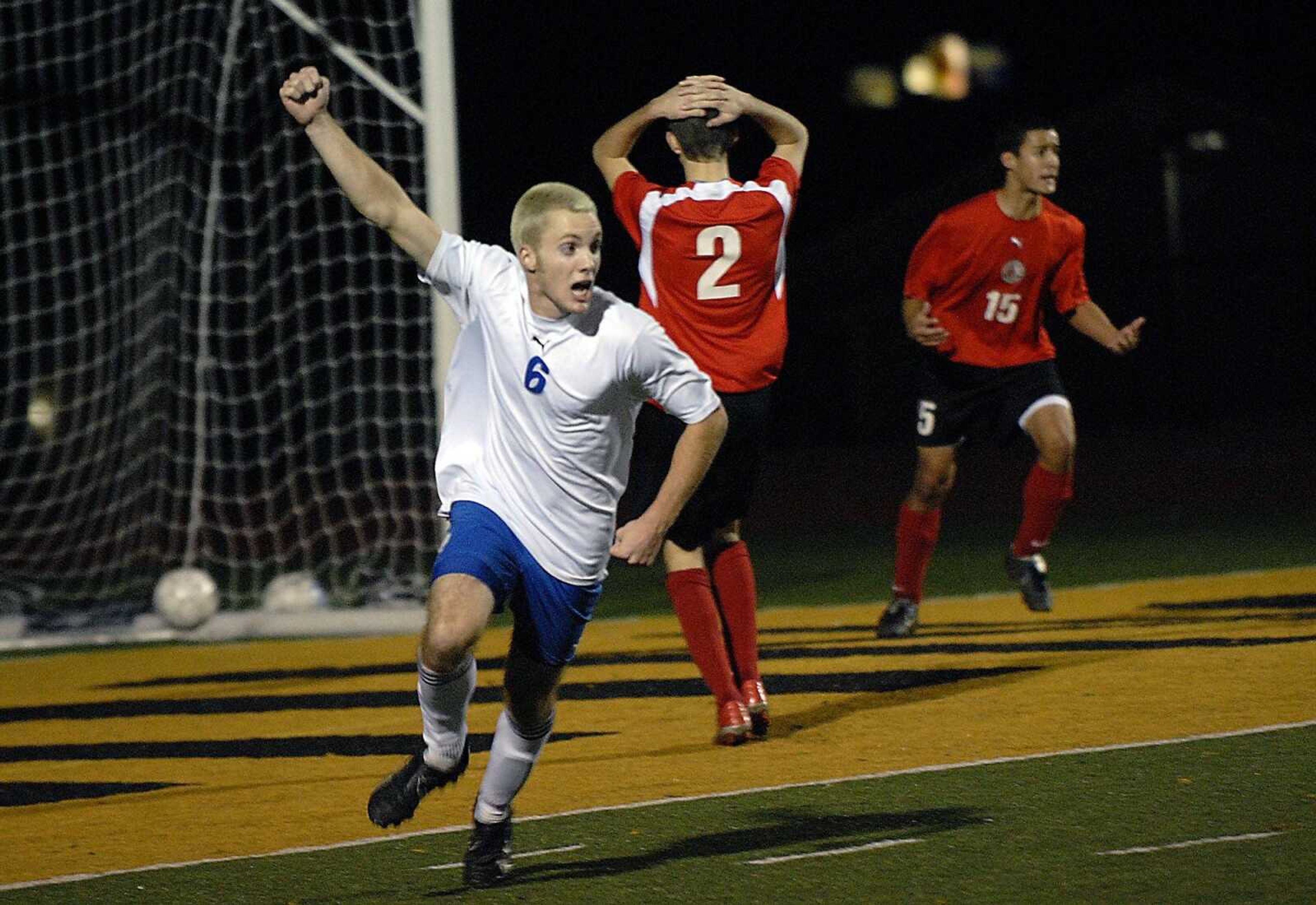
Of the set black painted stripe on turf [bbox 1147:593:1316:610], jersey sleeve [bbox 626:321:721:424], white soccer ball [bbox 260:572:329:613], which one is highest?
jersey sleeve [bbox 626:321:721:424]

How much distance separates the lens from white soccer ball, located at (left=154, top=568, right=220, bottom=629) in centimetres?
1103

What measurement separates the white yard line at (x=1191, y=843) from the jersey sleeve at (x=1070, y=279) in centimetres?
470

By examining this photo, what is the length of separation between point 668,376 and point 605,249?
28.6 meters

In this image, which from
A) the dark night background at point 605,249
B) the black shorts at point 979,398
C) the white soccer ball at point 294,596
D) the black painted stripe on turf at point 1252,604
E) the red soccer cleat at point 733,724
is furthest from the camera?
the dark night background at point 605,249

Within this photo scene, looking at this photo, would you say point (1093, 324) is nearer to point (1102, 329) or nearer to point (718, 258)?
point (1102, 329)

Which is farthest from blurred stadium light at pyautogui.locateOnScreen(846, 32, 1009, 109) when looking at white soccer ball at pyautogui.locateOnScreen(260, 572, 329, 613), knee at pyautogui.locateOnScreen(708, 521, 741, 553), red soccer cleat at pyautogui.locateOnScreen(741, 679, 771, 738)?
red soccer cleat at pyautogui.locateOnScreen(741, 679, 771, 738)

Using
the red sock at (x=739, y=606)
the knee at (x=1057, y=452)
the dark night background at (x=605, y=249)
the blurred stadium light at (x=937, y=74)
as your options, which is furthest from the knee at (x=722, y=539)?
the blurred stadium light at (x=937, y=74)

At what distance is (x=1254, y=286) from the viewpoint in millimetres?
28781

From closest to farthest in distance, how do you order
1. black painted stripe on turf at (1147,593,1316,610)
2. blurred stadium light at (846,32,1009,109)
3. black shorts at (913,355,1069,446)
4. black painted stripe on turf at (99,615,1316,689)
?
black painted stripe on turf at (99,615,1316,689) → black shorts at (913,355,1069,446) → black painted stripe on turf at (1147,593,1316,610) → blurred stadium light at (846,32,1009,109)

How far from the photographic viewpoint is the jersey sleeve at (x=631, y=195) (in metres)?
6.91

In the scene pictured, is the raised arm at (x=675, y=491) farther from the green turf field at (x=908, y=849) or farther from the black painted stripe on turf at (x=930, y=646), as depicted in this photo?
the black painted stripe on turf at (x=930, y=646)

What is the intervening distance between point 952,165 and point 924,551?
30727 mm

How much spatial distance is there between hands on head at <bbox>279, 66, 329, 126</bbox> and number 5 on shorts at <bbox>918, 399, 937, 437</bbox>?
4.67 meters

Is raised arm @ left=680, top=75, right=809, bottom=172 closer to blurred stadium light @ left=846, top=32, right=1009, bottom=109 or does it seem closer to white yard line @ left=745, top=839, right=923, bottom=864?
white yard line @ left=745, top=839, right=923, bottom=864
